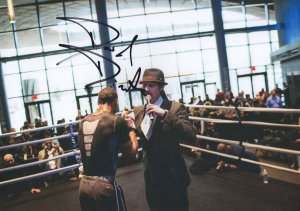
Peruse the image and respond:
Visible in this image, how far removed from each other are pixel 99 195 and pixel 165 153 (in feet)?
2.43

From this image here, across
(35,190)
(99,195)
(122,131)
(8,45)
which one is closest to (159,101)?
(122,131)

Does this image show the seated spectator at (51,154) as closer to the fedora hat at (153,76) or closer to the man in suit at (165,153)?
the man in suit at (165,153)

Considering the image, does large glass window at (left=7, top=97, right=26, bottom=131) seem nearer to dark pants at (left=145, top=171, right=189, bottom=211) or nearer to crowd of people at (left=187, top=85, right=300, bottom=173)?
crowd of people at (left=187, top=85, right=300, bottom=173)

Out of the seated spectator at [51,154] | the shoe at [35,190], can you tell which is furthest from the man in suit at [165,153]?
the seated spectator at [51,154]

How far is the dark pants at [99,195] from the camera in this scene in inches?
112

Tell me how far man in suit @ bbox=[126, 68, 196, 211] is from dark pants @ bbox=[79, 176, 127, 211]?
0.33 metres

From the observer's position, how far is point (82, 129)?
2.95 metres

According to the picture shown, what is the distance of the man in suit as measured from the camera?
9.06 ft

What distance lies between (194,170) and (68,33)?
17.8 metres

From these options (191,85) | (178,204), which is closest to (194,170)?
(178,204)

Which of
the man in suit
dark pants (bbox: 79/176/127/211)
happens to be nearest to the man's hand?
the man in suit

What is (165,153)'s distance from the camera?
2.79m

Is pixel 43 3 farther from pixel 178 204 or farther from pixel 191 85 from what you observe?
pixel 178 204

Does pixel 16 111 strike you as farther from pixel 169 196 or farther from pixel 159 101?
pixel 169 196
